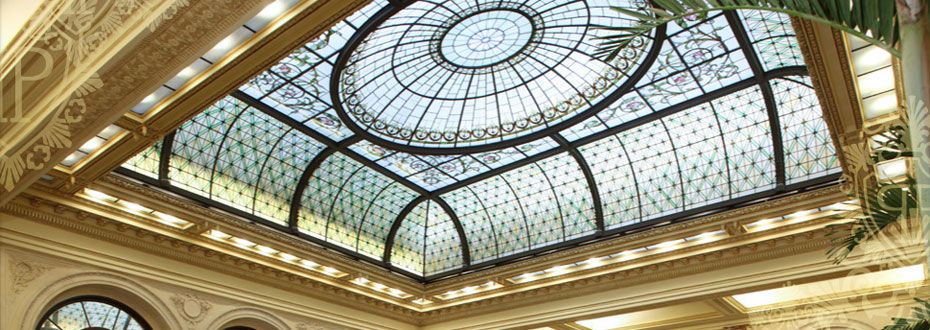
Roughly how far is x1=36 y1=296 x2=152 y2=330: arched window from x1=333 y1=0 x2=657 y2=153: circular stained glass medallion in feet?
20.3

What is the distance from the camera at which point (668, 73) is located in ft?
43.3

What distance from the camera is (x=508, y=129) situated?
49.9ft

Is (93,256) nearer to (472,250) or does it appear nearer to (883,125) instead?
(472,250)

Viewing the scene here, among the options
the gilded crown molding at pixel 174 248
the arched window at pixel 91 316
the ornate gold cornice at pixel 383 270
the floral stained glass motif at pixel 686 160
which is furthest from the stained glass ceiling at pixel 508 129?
the arched window at pixel 91 316

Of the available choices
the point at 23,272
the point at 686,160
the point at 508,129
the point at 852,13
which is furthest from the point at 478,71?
the point at 852,13

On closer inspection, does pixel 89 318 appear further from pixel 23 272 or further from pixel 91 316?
pixel 23 272

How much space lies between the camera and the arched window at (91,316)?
1247 centimetres

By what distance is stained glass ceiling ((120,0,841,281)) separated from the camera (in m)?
12.1

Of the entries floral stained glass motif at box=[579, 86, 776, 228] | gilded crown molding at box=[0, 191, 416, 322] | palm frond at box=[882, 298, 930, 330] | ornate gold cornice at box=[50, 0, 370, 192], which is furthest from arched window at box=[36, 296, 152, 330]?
palm frond at box=[882, 298, 930, 330]

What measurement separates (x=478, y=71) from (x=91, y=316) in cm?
926

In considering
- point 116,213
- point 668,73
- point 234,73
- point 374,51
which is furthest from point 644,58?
point 116,213

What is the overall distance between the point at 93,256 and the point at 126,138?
362 cm

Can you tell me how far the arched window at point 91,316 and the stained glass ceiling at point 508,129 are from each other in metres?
2.75

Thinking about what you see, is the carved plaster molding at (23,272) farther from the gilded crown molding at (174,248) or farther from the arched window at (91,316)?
the arched window at (91,316)
